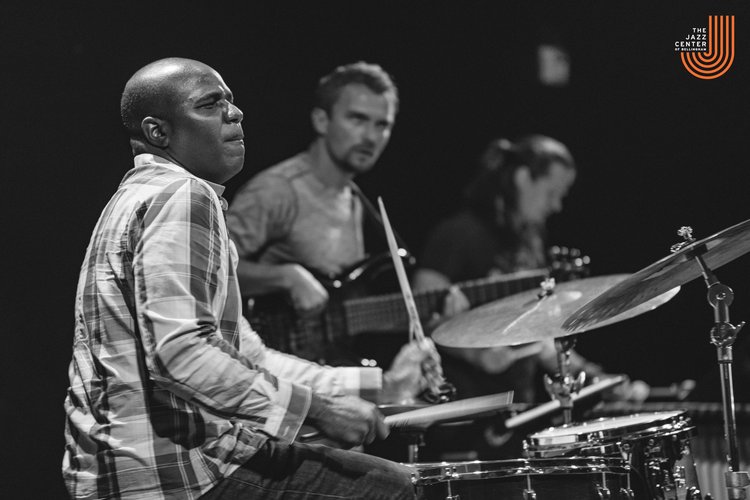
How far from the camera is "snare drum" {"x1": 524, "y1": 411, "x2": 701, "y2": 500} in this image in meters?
2.16

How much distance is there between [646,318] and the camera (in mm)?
5070

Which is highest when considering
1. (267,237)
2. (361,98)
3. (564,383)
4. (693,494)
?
(361,98)

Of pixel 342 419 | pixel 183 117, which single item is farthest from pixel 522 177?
Result: pixel 342 419

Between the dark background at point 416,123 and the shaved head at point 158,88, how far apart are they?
1.55m

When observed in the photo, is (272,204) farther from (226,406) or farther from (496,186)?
(226,406)

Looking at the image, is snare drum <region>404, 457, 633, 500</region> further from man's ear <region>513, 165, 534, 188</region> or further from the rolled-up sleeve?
man's ear <region>513, 165, 534, 188</region>

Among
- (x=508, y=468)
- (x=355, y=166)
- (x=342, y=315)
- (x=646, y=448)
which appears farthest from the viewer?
(x=355, y=166)

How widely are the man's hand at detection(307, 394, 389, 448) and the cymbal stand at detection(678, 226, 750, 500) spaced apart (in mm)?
945

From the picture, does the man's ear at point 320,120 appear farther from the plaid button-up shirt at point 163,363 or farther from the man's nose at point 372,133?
the plaid button-up shirt at point 163,363

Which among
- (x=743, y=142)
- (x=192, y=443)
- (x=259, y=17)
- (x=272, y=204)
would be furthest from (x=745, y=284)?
(x=192, y=443)

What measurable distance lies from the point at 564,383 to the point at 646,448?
561mm

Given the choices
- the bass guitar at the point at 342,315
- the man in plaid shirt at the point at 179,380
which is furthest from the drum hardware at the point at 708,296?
the bass guitar at the point at 342,315

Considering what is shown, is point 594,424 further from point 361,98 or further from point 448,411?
point 361,98

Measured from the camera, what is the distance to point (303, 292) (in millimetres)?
3398
